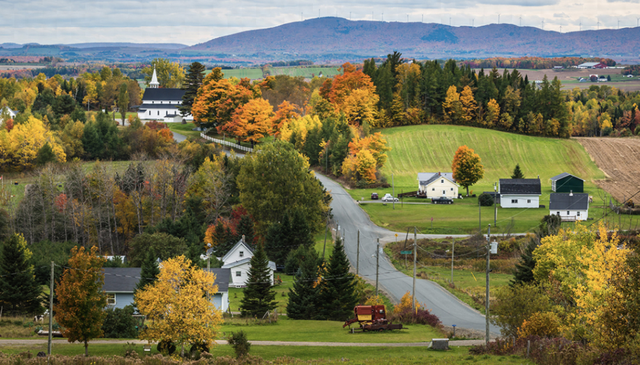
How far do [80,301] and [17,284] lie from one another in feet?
64.3

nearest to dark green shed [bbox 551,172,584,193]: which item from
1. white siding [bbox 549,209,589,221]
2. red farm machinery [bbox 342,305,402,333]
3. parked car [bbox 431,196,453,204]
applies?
white siding [bbox 549,209,589,221]

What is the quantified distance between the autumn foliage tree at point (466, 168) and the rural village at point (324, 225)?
15.7 inches

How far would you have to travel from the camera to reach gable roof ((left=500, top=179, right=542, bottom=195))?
88.0 meters

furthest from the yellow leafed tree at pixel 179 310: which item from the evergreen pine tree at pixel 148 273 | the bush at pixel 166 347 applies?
the evergreen pine tree at pixel 148 273

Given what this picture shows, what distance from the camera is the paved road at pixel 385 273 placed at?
46219mm

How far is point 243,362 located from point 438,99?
4239 inches

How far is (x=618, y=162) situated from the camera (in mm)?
114375

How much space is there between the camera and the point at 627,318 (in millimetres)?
25266

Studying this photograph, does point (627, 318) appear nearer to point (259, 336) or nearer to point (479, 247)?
point (259, 336)

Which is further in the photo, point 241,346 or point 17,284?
point 17,284

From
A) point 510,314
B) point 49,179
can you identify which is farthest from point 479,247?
point 49,179

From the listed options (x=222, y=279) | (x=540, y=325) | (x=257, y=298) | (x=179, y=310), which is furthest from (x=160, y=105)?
(x=540, y=325)

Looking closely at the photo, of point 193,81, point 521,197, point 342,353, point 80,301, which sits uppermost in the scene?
point 193,81

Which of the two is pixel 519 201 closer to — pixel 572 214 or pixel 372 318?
pixel 572 214
